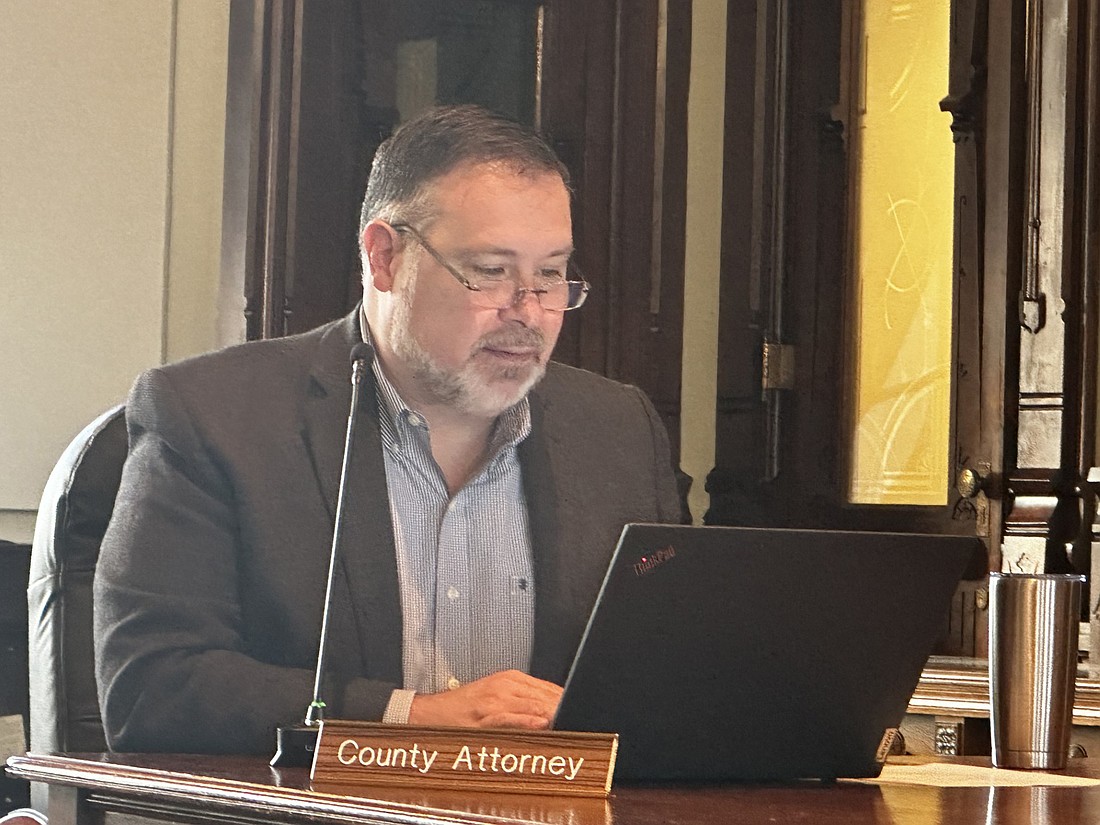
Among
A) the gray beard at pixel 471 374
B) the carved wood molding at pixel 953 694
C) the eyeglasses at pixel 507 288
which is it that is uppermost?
the eyeglasses at pixel 507 288

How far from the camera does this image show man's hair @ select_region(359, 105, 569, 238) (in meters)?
1.95

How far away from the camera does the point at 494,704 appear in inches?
60.7

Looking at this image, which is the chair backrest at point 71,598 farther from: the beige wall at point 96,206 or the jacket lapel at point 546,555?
the beige wall at point 96,206

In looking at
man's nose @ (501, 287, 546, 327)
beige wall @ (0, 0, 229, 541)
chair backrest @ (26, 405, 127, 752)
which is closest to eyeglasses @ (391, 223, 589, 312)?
man's nose @ (501, 287, 546, 327)

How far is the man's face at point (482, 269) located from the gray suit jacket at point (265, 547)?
11 centimetres

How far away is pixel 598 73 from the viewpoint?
11.2 ft

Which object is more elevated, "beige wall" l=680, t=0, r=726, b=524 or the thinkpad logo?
"beige wall" l=680, t=0, r=726, b=524

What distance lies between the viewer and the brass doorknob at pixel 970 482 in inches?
126

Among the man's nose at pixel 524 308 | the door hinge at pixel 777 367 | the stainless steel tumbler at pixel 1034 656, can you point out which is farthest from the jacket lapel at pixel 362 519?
the door hinge at pixel 777 367

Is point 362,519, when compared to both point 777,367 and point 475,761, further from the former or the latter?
point 777,367

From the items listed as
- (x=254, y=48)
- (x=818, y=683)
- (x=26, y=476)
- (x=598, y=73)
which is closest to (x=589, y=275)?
(x=598, y=73)

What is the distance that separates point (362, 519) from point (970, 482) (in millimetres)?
1685

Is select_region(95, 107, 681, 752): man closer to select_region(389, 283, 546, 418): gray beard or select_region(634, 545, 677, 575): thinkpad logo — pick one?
select_region(389, 283, 546, 418): gray beard

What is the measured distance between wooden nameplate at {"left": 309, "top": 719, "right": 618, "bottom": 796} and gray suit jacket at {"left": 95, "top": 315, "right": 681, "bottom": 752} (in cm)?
32
